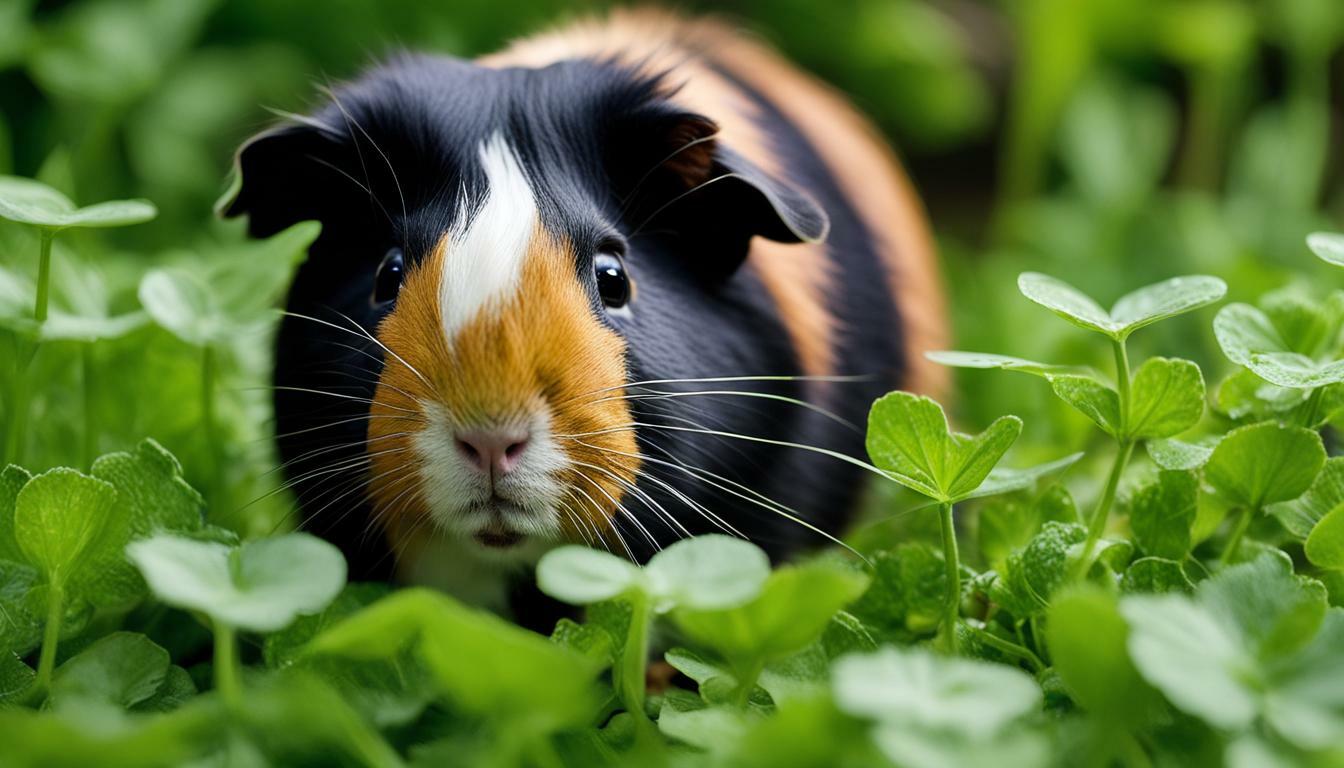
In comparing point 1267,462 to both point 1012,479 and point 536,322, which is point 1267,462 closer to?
point 1012,479

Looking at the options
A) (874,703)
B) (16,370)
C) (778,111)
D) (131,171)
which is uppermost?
(778,111)

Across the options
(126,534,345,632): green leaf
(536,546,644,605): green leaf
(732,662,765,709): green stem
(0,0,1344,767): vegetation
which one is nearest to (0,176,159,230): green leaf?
A: (0,0,1344,767): vegetation

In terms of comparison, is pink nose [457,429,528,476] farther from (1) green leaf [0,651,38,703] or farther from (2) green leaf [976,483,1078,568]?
(2) green leaf [976,483,1078,568]

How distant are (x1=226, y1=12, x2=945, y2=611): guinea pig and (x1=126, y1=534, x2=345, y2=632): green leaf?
0.21 meters

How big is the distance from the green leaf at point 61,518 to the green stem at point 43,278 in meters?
0.28

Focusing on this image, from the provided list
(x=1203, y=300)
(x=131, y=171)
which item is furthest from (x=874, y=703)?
(x=131, y=171)

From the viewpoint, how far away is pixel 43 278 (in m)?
1.35

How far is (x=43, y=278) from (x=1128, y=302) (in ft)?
3.66

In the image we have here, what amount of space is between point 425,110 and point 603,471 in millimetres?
460

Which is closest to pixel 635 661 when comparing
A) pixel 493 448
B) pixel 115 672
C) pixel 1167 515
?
pixel 493 448

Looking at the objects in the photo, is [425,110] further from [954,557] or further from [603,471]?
[954,557]

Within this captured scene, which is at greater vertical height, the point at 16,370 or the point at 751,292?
the point at 751,292

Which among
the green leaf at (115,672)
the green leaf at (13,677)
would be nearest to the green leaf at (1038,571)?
the green leaf at (115,672)

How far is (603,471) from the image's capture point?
1273 millimetres
